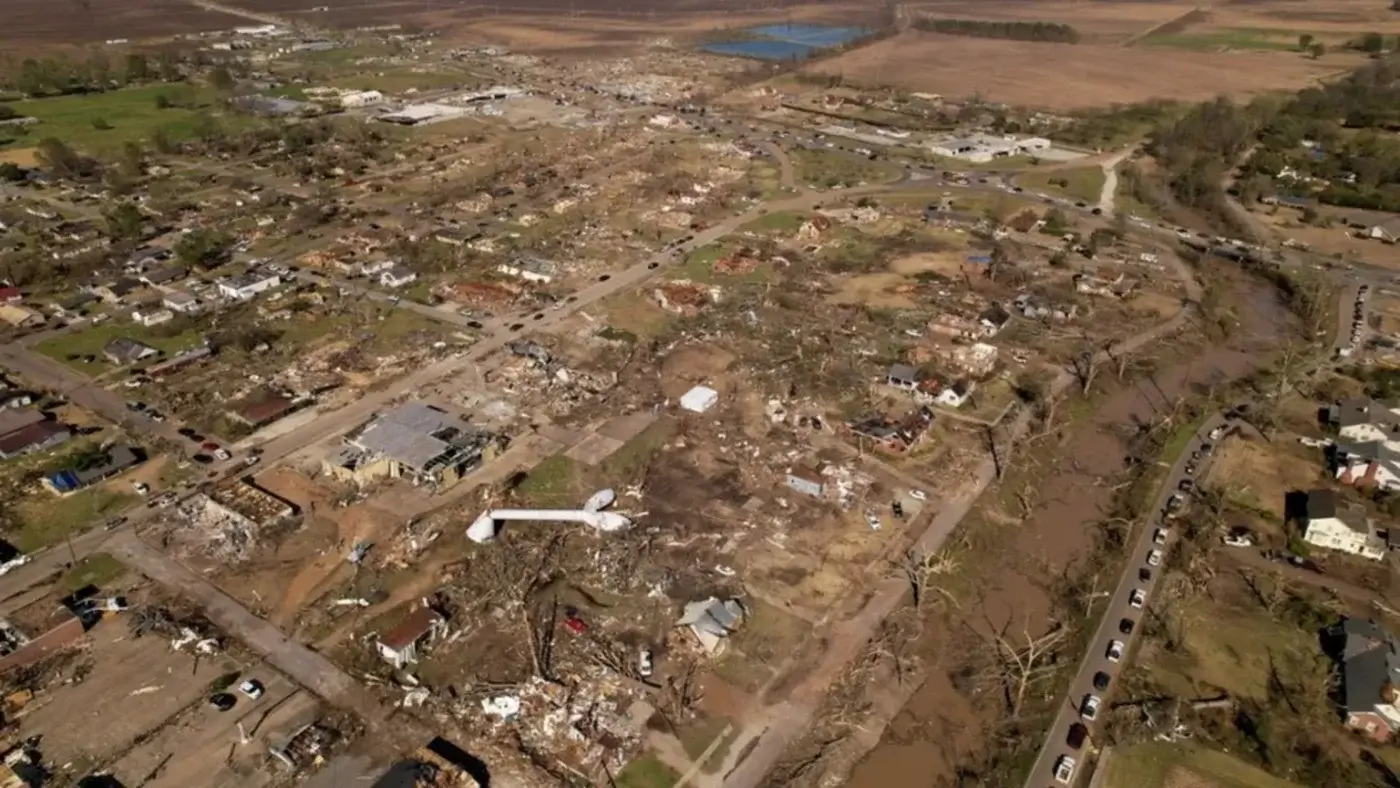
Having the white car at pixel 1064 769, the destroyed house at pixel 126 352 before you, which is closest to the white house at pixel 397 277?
the destroyed house at pixel 126 352

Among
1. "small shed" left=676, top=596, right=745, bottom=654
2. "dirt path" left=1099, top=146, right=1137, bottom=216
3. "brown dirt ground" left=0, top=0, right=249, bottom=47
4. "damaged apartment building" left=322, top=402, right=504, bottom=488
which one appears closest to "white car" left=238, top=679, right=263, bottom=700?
"damaged apartment building" left=322, top=402, right=504, bottom=488

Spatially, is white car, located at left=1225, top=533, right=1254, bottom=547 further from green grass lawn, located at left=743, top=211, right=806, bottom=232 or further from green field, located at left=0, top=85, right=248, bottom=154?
green field, located at left=0, top=85, right=248, bottom=154

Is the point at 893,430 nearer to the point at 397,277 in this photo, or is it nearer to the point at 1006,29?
the point at 397,277

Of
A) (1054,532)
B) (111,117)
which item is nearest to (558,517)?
(1054,532)

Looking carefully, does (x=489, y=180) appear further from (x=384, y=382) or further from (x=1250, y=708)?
(x=1250, y=708)

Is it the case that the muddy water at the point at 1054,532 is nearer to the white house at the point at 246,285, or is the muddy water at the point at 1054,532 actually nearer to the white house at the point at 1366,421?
the white house at the point at 1366,421

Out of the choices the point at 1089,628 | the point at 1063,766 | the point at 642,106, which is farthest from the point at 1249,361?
the point at 642,106

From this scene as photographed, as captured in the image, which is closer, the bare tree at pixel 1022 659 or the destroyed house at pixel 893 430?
the bare tree at pixel 1022 659
